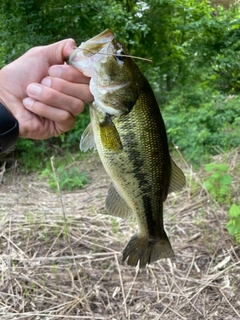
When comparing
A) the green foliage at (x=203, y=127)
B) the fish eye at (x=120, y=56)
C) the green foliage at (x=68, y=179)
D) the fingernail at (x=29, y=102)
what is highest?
the fish eye at (x=120, y=56)

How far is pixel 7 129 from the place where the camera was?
1.75m

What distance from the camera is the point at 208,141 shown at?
5.46 m

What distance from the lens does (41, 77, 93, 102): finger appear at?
159 cm

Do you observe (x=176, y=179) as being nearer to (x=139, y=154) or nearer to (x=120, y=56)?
(x=139, y=154)

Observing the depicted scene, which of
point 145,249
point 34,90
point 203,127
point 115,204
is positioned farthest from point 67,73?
point 203,127

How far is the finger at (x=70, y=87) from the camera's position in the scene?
159 centimetres

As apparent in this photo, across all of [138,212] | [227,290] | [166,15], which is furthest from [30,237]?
[166,15]

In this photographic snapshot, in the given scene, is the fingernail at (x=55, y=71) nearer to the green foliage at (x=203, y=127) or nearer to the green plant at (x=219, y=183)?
the green plant at (x=219, y=183)

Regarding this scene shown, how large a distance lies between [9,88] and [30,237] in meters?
1.95

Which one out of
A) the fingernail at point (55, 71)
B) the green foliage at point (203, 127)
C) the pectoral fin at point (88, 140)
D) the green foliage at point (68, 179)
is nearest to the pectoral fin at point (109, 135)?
the pectoral fin at point (88, 140)

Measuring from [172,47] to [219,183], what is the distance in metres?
4.57

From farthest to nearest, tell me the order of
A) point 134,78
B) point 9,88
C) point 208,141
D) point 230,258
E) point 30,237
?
point 208,141
point 30,237
point 230,258
point 9,88
point 134,78

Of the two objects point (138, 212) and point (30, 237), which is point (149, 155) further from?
point (30, 237)

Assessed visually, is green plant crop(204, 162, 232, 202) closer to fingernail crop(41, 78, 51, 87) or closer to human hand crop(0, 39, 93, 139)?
human hand crop(0, 39, 93, 139)
